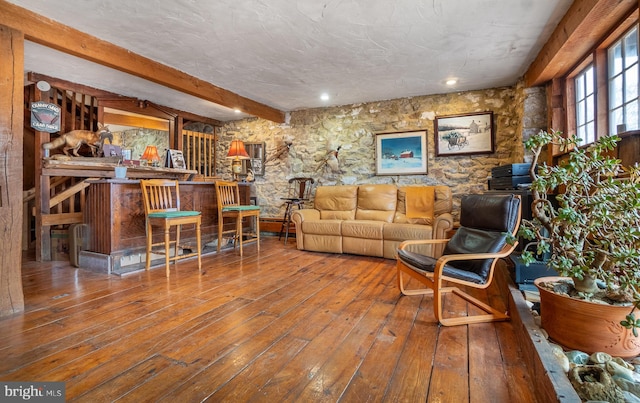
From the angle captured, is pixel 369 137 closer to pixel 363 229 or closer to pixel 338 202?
pixel 338 202

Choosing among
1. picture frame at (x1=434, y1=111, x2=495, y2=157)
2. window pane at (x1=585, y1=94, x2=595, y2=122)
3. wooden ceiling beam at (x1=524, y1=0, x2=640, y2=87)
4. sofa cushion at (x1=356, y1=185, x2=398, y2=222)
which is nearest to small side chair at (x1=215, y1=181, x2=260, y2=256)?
sofa cushion at (x1=356, y1=185, x2=398, y2=222)

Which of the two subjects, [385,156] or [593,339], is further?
[385,156]

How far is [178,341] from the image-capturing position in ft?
5.70

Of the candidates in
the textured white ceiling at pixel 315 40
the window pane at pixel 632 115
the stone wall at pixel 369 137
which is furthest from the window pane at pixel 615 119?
the stone wall at pixel 369 137

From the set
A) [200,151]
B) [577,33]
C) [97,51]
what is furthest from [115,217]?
[577,33]

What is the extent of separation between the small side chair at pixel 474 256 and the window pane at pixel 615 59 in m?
1.41

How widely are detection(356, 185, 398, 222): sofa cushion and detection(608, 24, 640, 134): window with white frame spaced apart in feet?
8.08

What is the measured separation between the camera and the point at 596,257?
152 cm

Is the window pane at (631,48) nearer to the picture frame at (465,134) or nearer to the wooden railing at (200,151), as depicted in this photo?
the picture frame at (465,134)

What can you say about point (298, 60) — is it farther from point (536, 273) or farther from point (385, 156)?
point (536, 273)

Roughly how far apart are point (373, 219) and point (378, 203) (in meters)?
0.26

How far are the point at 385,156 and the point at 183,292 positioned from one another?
3627mm

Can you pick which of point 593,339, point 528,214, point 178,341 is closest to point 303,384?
point 178,341

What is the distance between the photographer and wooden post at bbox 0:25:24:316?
2.09 m
